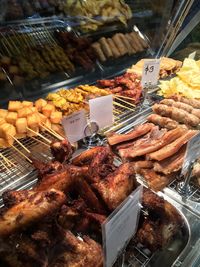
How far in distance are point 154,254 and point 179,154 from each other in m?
0.91

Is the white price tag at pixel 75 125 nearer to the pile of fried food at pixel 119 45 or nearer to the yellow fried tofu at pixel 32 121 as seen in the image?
the yellow fried tofu at pixel 32 121

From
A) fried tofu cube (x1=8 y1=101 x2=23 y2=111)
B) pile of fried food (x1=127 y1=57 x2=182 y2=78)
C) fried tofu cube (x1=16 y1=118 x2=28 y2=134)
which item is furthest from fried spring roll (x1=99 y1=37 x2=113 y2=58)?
fried tofu cube (x1=16 y1=118 x2=28 y2=134)

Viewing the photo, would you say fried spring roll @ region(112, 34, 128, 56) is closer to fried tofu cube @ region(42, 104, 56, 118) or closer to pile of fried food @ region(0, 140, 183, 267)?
fried tofu cube @ region(42, 104, 56, 118)

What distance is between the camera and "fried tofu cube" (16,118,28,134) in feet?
9.15

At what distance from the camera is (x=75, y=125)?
8.50ft

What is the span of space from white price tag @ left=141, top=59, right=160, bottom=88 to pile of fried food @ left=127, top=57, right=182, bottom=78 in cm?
69

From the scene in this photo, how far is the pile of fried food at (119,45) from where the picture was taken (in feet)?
14.7

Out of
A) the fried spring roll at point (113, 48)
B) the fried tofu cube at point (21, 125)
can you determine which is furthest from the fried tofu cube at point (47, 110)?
the fried spring roll at point (113, 48)

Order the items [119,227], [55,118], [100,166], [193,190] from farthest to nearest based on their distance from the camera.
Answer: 1. [55,118]
2. [193,190]
3. [100,166]
4. [119,227]

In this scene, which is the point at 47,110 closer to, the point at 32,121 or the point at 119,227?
the point at 32,121

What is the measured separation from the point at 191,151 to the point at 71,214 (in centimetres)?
95

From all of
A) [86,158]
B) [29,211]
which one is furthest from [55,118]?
[29,211]

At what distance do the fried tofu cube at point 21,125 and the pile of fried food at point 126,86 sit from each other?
1331 mm

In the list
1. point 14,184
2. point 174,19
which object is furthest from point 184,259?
point 174,19
